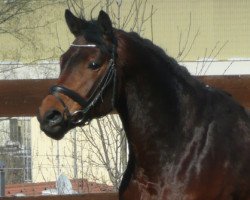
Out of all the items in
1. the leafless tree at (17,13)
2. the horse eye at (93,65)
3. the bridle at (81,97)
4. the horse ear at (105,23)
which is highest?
the leafless tree at (17,13)

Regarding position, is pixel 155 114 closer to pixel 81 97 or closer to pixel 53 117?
pixel 81 97

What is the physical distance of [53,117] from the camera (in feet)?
13.4

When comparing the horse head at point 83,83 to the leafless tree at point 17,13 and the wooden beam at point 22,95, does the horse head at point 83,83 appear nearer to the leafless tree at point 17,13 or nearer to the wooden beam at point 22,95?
the wooden beam at point 22,95

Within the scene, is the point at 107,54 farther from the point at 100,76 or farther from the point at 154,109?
the point at 154,109

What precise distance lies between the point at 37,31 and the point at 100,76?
16479 mm

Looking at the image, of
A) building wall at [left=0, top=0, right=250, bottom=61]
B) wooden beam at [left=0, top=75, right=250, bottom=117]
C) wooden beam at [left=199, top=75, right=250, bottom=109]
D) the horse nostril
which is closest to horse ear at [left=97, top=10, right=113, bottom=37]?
the horse nostril

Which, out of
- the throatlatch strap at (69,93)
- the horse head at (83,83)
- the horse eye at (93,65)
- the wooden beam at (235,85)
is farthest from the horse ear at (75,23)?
the wooden beam at (235,85)

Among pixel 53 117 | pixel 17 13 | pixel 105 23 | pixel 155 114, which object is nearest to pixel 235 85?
pixel 155 114

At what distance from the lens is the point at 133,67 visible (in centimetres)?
436

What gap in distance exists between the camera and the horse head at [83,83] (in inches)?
161

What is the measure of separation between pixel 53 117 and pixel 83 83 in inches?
A: 10.5

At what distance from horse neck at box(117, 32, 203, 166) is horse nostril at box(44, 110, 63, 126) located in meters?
0.44

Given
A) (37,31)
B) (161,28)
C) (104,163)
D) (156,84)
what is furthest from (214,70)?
(156,84)

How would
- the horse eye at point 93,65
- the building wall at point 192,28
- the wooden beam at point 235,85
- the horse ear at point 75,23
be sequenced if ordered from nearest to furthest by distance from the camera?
1. the horse eye at point 93,65
2. the horse ear at point 75,23
3. the wooden beam at point 235,85
4. the building wall at point 192,28
